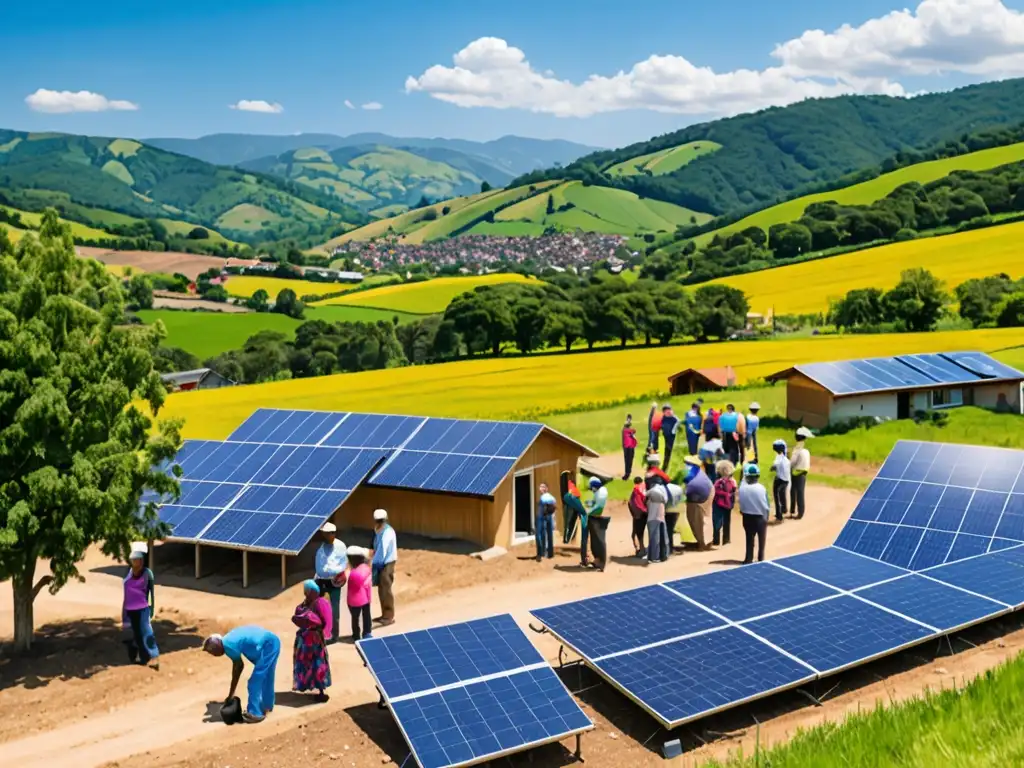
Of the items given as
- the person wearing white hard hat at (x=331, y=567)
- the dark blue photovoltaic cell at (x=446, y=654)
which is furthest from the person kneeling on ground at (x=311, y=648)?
the person wearing white hard hat at (x=331, y=567)

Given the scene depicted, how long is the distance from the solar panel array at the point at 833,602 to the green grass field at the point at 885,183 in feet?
413

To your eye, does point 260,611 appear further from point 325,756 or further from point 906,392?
point 906,392

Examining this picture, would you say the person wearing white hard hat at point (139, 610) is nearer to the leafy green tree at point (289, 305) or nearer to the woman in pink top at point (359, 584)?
the woman in pink top at point (359, 584)

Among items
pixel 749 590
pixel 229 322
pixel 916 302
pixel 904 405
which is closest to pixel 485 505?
pixel 749 590

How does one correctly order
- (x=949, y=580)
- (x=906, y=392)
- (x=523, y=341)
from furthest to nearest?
(x=523, y=341) → (x=906, y=392) → (x=949, y=580)

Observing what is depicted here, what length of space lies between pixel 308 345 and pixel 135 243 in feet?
381

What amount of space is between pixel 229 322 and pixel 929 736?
9424cm

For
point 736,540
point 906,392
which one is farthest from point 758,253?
point 736,540

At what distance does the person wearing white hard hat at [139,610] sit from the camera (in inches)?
544

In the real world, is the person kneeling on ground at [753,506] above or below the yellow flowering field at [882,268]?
below

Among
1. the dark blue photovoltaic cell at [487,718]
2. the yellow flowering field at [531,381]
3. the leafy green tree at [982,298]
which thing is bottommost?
the yellow flowering field at [531,381]

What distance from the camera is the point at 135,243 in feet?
586

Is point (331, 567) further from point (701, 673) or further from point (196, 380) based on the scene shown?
point (196, 380)

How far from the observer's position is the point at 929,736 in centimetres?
768
